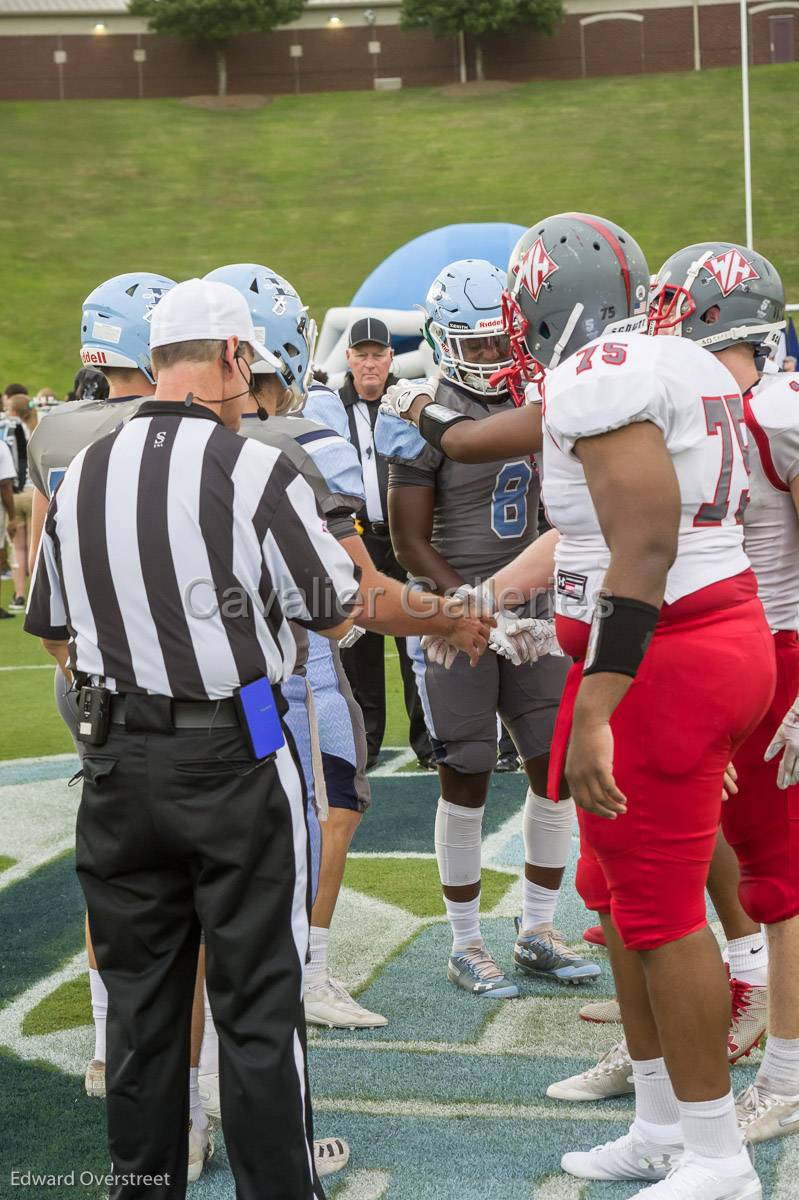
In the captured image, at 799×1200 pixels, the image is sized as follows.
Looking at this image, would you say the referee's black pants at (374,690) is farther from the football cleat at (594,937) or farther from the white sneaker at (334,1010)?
the white sneaker at (334,1010)

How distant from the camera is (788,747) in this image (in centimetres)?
291

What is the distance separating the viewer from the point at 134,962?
8.06ft

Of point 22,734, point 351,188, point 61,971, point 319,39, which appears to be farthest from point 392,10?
point 61,971

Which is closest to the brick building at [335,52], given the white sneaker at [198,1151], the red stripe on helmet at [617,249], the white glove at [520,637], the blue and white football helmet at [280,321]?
the white glove at [520,637]

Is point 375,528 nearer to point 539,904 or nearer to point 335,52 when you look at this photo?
point 539,904

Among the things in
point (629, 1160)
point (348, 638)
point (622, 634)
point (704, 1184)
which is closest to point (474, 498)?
point (348, 638)

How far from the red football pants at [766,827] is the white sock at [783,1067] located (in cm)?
28

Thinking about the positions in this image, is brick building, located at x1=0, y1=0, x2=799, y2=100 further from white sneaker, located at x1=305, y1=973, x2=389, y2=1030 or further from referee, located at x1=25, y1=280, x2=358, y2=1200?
referee, located at x1=25, y1=280, x2=358, y2=1200

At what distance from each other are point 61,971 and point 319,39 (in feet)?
176

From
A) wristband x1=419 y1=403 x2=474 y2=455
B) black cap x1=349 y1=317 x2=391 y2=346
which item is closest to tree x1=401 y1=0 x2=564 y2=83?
black cap x1=349 y1=317 x2=391 y2=346

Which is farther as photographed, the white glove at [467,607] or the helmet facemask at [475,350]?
the helmet facemask at [475,350]

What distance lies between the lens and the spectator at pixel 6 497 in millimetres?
12883

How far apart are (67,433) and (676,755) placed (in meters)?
1.75

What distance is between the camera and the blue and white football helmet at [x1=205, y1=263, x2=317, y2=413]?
3.17 metres
